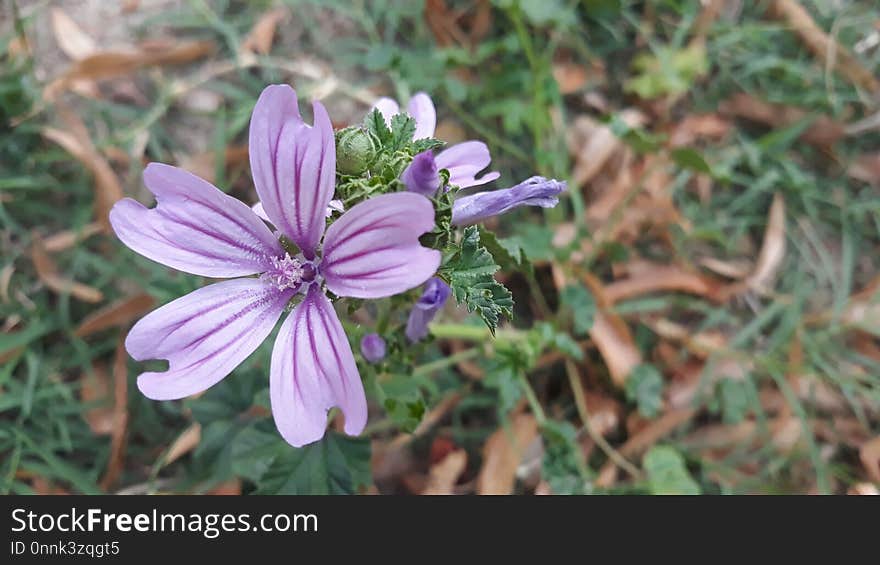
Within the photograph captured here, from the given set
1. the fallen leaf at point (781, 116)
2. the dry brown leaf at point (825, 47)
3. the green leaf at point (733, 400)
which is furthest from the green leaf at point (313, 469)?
the dry brown leaf at point (825, 47)

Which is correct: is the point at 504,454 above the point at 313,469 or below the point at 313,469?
above

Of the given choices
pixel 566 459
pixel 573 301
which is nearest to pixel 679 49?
pixel 573 301

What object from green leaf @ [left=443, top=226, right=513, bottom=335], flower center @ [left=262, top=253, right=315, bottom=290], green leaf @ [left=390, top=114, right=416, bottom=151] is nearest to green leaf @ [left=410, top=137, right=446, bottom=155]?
green leaf @ [left=390, top=114, right=416, bottom=151]

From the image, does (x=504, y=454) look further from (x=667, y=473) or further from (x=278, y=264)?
(x=278, y=264)

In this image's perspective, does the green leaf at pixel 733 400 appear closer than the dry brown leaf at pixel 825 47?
Yes

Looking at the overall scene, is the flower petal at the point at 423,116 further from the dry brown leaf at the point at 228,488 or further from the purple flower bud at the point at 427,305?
the dry brown leaf at the point at 228,488

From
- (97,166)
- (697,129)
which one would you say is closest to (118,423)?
(97,166)
